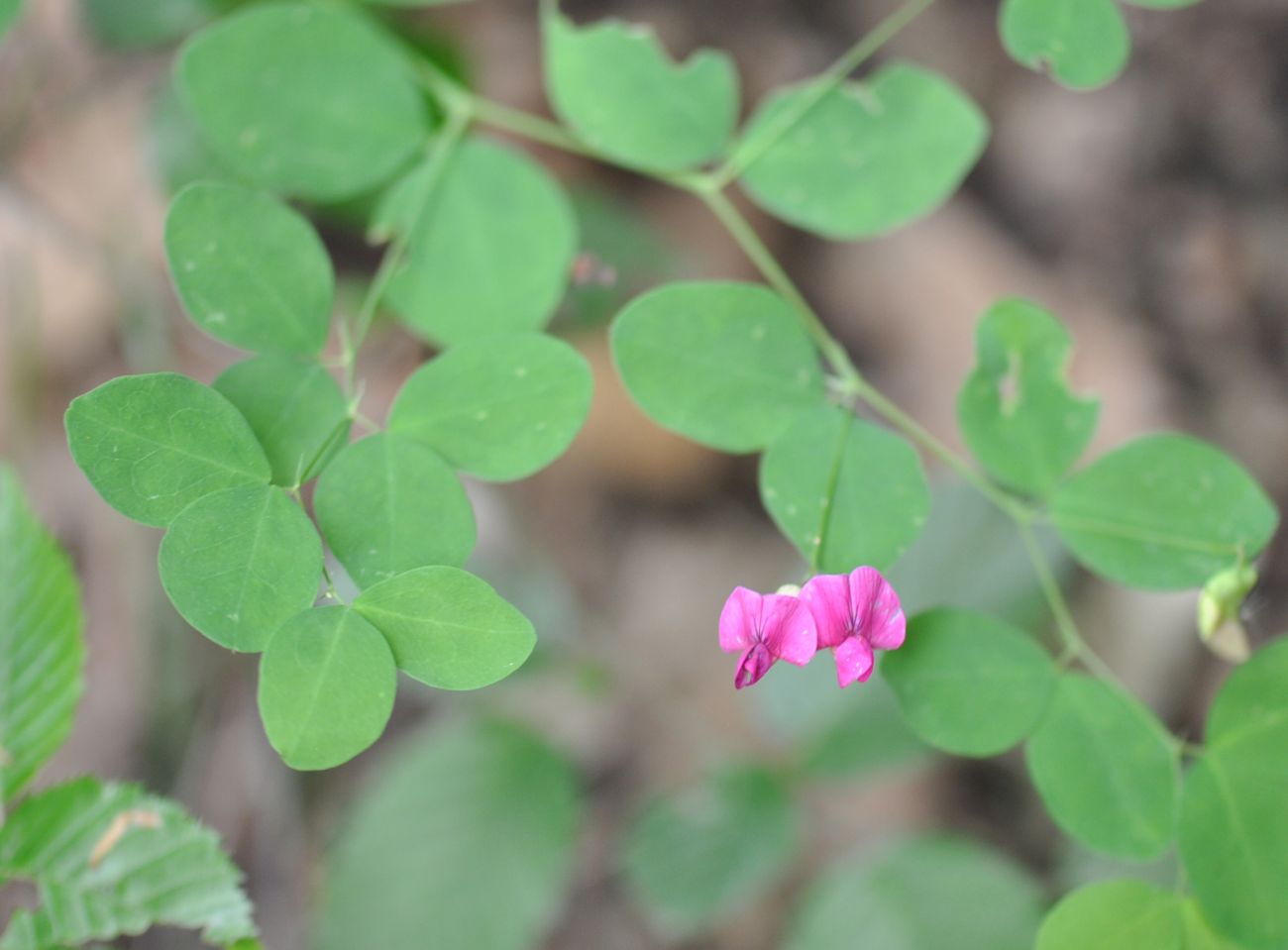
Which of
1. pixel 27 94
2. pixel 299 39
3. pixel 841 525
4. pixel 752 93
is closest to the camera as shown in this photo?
pixel 841 525

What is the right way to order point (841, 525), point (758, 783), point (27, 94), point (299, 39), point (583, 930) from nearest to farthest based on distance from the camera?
point (841, 525) → point (299, 39) → point (758, 783) → point (583, 930) → point (27, 94)

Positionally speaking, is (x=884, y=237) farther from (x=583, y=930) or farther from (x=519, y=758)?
(x=583, y=930)

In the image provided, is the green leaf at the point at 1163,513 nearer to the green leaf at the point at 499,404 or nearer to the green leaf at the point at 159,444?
the green leaf at the point at 499,404

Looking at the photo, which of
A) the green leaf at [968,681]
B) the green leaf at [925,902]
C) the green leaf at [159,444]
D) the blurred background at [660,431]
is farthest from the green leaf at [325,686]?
the green leaf at [925,902]

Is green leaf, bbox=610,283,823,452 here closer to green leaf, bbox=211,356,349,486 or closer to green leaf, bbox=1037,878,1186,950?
green leaf, bbox=211,356,349,486

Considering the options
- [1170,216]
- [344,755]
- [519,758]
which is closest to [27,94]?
[519,758]

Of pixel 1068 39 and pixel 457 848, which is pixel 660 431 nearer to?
pixel 457 848

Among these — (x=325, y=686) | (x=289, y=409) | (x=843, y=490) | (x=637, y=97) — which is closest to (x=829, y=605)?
(x=843, y=490)
